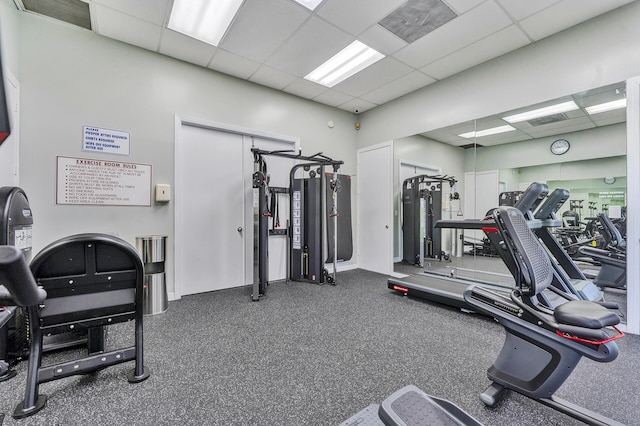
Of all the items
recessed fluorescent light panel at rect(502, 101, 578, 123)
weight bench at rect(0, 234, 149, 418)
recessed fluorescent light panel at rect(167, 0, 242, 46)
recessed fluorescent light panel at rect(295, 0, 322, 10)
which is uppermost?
recessed fluorescent light panel at rect(167, 0, 242, 46)

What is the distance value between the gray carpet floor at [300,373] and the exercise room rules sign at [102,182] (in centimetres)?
141

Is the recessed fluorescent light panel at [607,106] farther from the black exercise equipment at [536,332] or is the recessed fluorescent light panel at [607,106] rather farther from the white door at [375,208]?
the white door at [375,208]

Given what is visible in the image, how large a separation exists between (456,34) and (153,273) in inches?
170

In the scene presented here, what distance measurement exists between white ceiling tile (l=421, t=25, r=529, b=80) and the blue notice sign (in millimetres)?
3947

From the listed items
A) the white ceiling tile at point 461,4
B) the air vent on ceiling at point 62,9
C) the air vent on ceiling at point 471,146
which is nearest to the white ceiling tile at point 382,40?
the white ceiling tile at point 461,4

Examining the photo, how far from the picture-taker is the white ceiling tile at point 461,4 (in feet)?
8.62

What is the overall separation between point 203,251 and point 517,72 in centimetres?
467

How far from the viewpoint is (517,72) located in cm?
339

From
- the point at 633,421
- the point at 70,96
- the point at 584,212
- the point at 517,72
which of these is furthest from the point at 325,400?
the point at 517,72

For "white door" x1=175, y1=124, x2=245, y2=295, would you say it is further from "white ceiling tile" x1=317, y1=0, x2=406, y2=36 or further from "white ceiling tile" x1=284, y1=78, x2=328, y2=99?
"white ceiling tile" x1=317, y1=0, x2=406, y2=36

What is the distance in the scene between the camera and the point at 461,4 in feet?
8.75

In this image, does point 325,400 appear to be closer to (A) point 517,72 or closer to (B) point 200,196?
(B) point 200,196

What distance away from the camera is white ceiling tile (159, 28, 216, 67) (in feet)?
10.4

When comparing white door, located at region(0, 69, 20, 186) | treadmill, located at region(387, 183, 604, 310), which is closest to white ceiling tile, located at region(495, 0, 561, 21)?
treadmill, located at region(387, 183, 604, 310)
